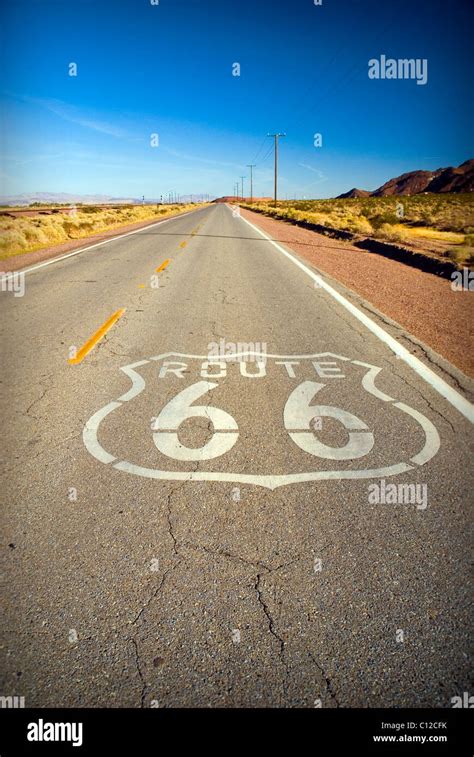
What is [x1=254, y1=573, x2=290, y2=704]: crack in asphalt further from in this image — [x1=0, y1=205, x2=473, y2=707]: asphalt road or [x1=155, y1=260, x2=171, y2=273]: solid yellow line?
[x1=155, y1=260, x2=171, y2=273]: solid yellow line

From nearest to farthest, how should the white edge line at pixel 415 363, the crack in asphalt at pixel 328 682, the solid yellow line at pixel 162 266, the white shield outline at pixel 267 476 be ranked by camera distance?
the crack in asphalt at pixel 328 682
the white shield outline at pixel 267 476
the white edge line at pixel 415 363
the solid yellow line at pixel 162 266

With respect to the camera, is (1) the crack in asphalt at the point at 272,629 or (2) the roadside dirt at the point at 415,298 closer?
(1) the crack in asphalt at the point at 272,629

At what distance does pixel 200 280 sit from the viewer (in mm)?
9984

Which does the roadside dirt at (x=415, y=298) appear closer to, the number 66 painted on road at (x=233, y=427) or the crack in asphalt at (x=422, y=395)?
the crack in asphalt at (x=422, y=395)

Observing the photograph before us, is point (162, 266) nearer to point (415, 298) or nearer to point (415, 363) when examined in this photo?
point (415, 298)

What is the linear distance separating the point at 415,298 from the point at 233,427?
6.07m

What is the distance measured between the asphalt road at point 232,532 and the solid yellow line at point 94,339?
0.58ft

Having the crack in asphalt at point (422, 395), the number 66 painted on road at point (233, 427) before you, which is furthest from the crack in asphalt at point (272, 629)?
the crack in asphalt at point (422, 395)

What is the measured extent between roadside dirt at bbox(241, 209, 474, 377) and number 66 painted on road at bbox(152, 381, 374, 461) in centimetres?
196

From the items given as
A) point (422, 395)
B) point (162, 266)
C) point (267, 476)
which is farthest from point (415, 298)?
point (162, 266)

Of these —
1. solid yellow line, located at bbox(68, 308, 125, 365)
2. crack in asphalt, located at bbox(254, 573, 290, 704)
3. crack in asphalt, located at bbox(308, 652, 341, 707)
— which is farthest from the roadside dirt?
solid yellow line, located at bbox(68, 308, 125, 365)

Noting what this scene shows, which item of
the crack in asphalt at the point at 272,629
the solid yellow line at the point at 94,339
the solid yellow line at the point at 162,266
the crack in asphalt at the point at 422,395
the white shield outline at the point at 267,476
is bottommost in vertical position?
the crack in asphalt at the point at 272,629

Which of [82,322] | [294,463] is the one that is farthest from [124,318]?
[294,463]

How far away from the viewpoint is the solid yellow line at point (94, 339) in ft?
17.0
